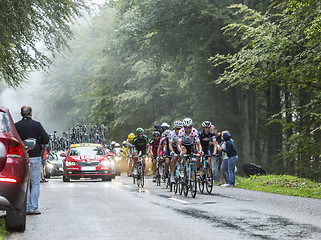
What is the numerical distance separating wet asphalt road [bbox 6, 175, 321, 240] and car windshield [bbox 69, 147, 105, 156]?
1053 centimetres

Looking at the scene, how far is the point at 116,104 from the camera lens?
146 feet

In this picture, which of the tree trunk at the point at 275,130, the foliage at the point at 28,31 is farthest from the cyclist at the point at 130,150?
the tree trunk at the point at 275,130

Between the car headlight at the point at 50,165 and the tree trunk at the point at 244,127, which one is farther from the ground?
the tree trunk at the point at 244,127

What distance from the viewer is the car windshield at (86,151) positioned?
25.6 metres

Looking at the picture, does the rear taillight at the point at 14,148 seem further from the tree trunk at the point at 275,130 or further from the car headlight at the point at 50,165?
the tree trunk at the point at 275,130

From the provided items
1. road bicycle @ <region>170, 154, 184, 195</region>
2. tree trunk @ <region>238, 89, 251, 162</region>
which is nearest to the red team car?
road bicycle @ <region>170, 154, 184, 195</region>

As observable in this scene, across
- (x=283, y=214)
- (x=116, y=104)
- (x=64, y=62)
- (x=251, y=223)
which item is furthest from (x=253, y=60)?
(x=64, y=62)

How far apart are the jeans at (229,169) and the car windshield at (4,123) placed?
1142 centimetres

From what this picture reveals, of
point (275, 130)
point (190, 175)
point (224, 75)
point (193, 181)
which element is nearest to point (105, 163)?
point (224, 75)

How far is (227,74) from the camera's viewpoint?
23125 millimetres

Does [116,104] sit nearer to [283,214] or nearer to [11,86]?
[11,86]

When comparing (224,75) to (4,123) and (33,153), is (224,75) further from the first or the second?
(4,123)

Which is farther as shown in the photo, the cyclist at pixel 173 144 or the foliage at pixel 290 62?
the foliage at pixel 290 62

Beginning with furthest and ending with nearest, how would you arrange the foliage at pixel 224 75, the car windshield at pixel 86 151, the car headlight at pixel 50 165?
1. the car headlight at pixel 50 165
2. the car windshield at pixel 86 151
3. the foliage at pixel 224 75
